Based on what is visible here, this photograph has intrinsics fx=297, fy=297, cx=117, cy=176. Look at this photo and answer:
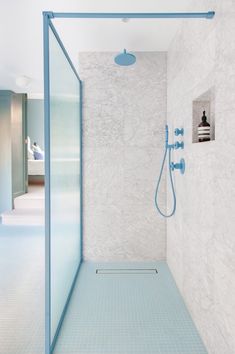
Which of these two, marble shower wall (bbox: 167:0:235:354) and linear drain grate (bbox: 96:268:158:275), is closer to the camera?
marble shower wall (bbox: 167:0:235:354)

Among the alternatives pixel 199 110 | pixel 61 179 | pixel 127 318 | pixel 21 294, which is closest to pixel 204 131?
pixel 199 110

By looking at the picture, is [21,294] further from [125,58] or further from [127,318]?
[125,58]

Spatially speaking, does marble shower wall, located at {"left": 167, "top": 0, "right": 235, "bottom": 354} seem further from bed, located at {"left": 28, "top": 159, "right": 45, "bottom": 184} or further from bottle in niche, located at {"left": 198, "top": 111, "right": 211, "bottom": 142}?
bed, located at {"left": 28, "top": 159, "right": 45, "bottom": 184}

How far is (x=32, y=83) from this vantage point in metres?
4.39

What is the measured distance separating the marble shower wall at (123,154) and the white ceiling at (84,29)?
0.24 m

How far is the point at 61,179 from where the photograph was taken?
207cm

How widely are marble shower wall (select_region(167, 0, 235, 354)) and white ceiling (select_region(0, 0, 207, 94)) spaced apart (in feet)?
0.82

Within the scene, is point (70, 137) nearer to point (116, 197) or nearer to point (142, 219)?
point (116, 197)

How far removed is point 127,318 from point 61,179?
3.50 ft

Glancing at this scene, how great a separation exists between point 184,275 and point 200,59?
1550mm

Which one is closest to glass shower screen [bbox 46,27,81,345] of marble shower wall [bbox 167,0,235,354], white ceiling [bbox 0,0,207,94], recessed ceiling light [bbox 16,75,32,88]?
white ceiling [bbox 0,0,207,94]

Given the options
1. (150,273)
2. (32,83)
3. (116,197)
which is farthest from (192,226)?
(32,83)

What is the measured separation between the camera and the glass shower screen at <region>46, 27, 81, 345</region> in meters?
1.74

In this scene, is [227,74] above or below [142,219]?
above
